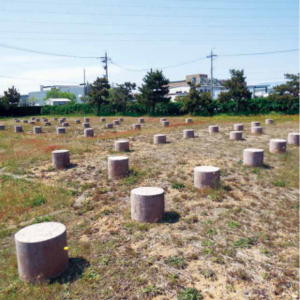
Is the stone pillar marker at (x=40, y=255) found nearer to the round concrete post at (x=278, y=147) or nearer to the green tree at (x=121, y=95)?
the round concrete post at (x=278, y=147)

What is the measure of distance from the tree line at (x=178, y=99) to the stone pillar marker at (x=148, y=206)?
36010 mm

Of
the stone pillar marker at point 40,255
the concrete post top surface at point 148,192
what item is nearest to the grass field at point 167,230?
the stone pillar marker at point 40,255

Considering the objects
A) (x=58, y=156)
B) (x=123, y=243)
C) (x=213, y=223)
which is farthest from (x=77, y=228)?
(x=58, y=156)

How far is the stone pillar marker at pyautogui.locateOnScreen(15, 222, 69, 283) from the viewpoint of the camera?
573 cm

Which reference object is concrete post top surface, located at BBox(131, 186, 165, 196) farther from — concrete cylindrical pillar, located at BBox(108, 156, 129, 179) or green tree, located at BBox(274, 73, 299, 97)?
green tree, located at BBox(274, 73, 299, 97)

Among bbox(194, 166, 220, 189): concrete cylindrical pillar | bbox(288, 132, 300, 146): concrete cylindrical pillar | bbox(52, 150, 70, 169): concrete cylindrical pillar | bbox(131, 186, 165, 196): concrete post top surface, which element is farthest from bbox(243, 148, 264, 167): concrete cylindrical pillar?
bbox(52, 150, 70, 169): concrete cylindrical pillar

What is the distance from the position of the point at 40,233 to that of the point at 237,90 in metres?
38.6

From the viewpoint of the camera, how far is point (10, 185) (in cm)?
1206

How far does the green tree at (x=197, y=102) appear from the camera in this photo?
43.2 m

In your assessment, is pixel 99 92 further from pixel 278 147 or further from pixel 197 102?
pixel 278 147

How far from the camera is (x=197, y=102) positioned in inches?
1720

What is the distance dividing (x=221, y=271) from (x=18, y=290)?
12.1ft

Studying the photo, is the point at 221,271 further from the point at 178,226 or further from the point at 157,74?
the point at 157,74

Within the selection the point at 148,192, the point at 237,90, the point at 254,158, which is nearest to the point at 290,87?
the point at 237,90
